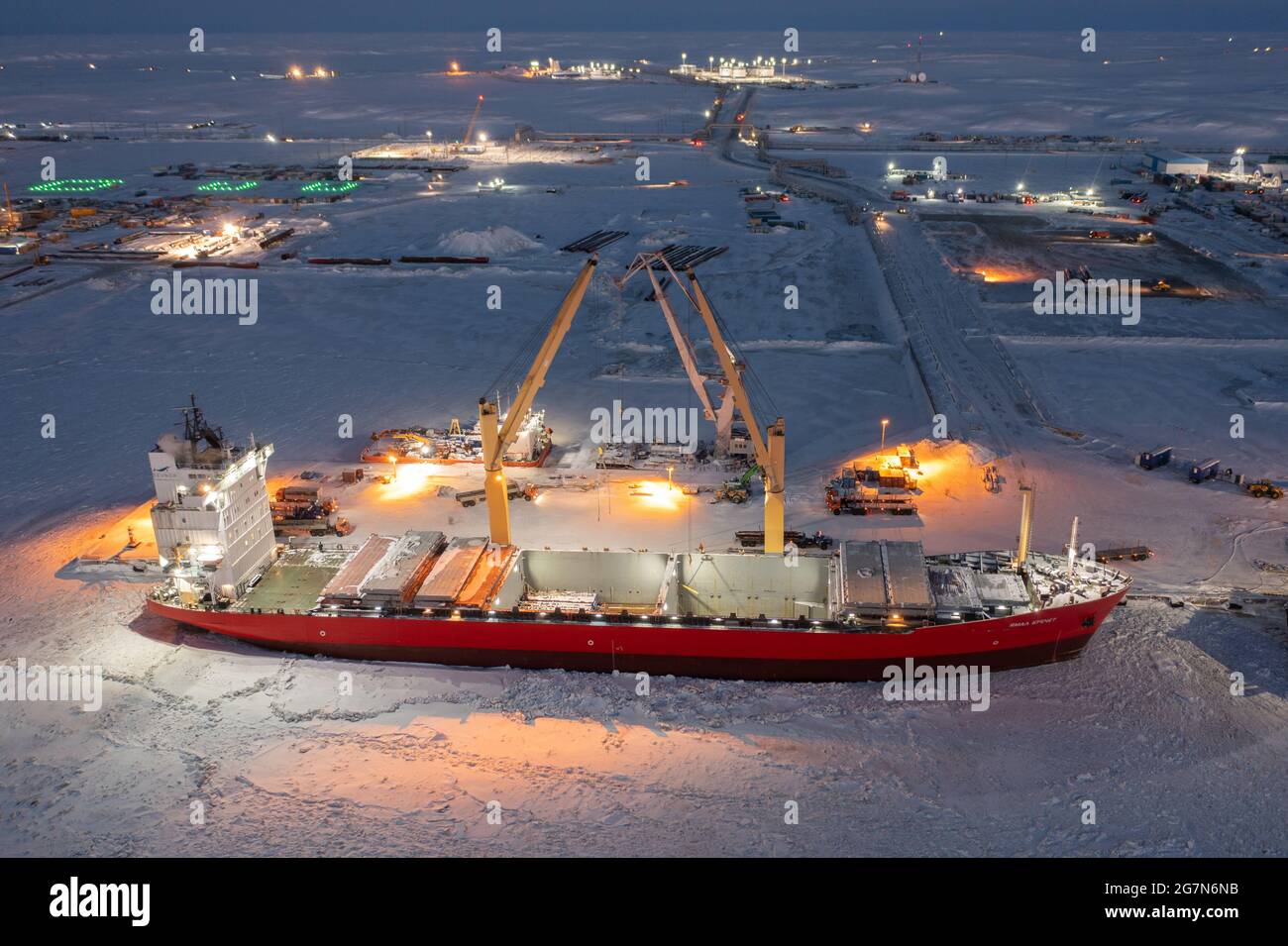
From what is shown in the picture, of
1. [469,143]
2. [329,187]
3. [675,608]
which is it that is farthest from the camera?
[469,143]

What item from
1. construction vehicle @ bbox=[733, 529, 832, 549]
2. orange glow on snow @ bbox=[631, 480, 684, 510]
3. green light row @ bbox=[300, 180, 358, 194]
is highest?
green light row @ bbox=[300, 180, 358, 194]

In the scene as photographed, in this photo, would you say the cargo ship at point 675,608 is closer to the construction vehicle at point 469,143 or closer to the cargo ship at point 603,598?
the cargo ship at point 603,598

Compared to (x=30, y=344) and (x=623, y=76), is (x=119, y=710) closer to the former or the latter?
(x=30, y=344)

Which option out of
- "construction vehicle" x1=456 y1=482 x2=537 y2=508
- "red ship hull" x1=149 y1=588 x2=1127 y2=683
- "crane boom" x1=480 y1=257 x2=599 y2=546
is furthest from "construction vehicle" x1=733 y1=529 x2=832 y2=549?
"construction vehicle" x1=456 y1=482 x2=537 y2=508

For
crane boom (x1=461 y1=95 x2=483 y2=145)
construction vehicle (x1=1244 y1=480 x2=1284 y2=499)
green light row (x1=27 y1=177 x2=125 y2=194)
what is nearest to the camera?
construction vehicle (x1=1244 y1=480 x2=1284 y2=499)

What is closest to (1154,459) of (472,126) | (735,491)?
(735,491)

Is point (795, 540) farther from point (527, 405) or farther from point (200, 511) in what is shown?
point (200, 511)

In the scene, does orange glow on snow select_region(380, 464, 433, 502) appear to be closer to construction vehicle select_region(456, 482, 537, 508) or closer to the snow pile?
construction vehicle select_region(456, 482, 537, 508)
